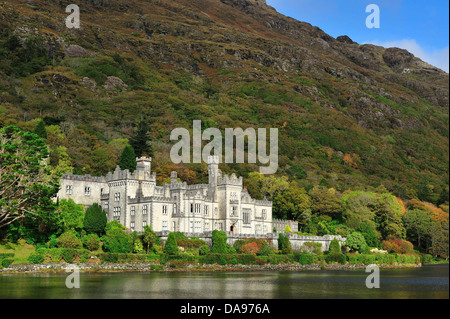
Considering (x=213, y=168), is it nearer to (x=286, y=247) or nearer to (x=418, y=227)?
(x=286, y=247)

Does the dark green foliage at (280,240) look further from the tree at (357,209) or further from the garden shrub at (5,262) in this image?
the garden shrub at (5,262)

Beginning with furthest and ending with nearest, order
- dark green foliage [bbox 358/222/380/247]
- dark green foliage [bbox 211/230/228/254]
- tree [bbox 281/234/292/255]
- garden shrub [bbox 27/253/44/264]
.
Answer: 1. dark green foliage [bbox 358/222/380/247]
2. tree [bbox 281/234/292/255]
3. dark green foliage [bbox 211/230/228/254]
4. garden shrub [bbox 27/253/44/264]

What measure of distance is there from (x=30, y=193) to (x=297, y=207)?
1859 inches

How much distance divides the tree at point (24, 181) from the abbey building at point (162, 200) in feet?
41.4

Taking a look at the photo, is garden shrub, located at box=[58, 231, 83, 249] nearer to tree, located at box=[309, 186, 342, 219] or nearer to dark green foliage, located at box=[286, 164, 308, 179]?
tree, located at box=[309, 186, 342, 219]

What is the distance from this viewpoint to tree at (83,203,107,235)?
64562 mm

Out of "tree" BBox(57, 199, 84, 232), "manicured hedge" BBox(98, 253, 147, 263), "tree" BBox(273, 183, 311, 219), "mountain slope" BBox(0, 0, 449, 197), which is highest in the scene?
"mountain slope" BBox(0, 0, 449, 197)

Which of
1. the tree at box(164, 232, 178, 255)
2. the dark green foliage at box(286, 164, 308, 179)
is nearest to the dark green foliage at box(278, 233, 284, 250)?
the tree at box(164, 232, 178, 255)

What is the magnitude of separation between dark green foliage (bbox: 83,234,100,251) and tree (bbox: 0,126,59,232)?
4.44 metres

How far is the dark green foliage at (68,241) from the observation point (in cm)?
6056

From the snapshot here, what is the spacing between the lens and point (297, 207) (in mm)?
94750
